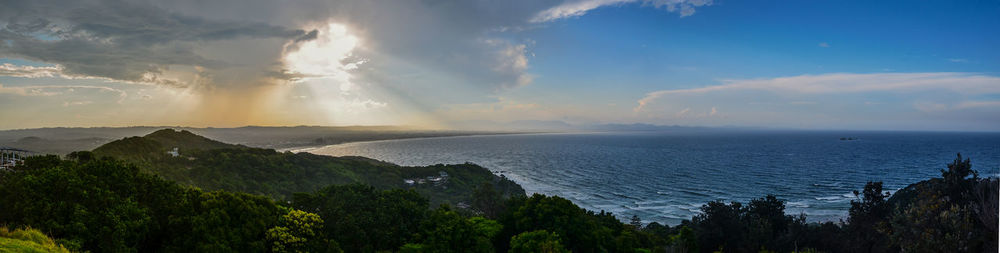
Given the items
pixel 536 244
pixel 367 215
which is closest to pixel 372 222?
pixel 367 215

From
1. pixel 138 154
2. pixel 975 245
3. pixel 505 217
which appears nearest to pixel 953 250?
pixel 975 245

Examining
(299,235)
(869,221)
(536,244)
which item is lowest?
(869,221)

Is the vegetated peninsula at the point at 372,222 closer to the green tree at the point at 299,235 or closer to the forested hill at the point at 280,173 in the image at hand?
the green tree at the point at 299,235

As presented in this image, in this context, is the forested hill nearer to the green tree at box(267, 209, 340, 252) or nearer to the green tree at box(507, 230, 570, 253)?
the green tree at box(267, 209, 340, 252)

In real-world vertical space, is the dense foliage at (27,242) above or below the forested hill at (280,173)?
above

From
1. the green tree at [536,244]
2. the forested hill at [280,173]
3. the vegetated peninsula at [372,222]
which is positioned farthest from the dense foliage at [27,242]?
the forested hill at [280,173]

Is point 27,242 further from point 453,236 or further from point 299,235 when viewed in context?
point 453,236

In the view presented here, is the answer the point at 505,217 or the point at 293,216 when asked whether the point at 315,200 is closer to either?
the point at 293,216
